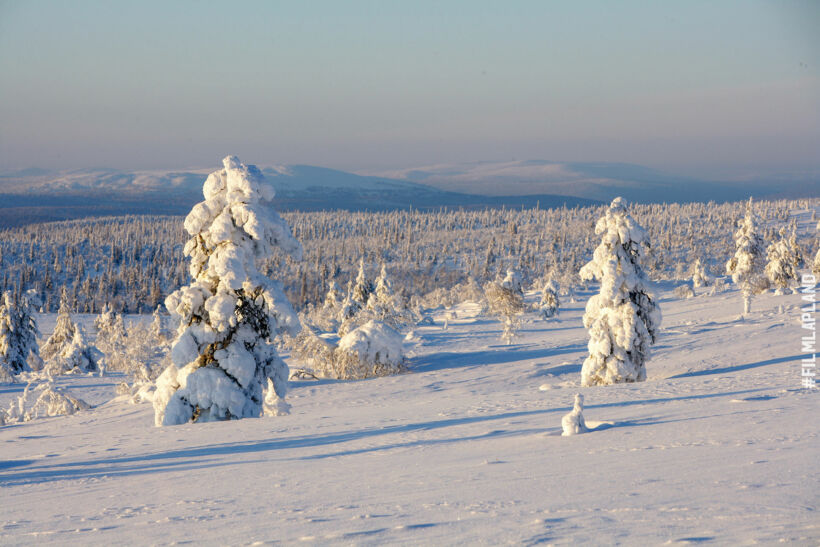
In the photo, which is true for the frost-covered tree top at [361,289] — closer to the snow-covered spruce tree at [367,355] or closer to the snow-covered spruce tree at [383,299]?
the snow-covered spruce tree at [383,299]

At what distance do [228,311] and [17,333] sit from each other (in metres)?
39.9

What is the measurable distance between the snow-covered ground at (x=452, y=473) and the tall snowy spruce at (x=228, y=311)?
6.12ft

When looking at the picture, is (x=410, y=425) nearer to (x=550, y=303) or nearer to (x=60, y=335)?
(x=550, y=303)

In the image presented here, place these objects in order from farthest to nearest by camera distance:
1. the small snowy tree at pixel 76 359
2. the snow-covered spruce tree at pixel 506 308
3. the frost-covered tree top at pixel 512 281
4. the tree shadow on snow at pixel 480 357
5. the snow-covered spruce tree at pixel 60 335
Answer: the snow-covered spruce tree at pixel 60 335, the frost-covered tree top at pixel 512 281, the small snowy tree at pixel 76 359, the snow-covered spruce tree at pixel 506 308, the tree shadow on snow at pixel 480 357

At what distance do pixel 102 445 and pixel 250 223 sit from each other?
23.4ft

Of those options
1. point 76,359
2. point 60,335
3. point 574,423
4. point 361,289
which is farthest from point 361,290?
point 574,423

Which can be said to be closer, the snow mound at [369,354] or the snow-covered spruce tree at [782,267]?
the snow mound at [369,354]

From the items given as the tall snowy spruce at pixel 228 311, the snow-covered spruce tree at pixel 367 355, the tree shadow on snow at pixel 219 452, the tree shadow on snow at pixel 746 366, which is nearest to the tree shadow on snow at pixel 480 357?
the snow-covered spruce tree at pixel 367 355

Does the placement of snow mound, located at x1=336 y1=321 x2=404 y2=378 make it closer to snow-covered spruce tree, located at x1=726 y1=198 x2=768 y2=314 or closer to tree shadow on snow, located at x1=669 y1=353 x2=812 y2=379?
tree shadow on snow, located at x1=669 y1=353 x2=812 y2=379

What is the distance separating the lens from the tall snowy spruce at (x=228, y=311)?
63.7ft

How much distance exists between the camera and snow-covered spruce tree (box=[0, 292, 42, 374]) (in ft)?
166

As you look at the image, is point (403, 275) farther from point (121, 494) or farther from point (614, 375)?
point (121, 494)

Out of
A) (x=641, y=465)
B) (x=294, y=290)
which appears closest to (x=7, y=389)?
(x=641, y=465)

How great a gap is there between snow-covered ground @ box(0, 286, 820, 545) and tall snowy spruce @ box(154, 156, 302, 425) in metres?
1.87
